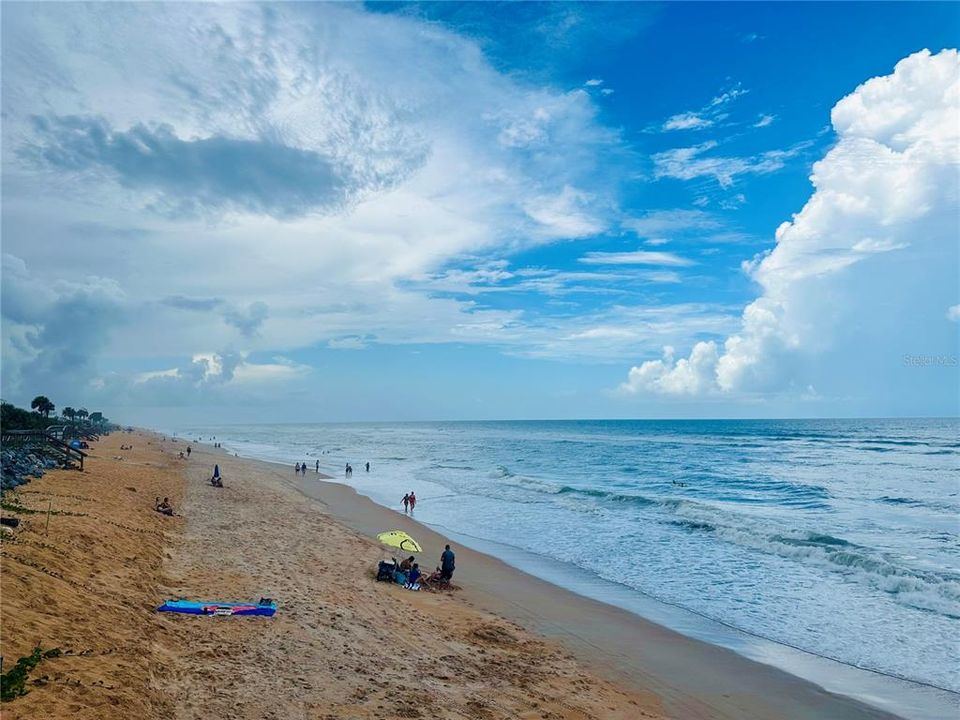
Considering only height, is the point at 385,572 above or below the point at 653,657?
above

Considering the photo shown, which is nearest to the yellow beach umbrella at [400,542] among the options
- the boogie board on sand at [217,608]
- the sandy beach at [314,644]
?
the sandy beach at [314,644]

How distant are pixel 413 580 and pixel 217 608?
22.0ft

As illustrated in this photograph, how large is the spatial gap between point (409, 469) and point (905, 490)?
148 feet

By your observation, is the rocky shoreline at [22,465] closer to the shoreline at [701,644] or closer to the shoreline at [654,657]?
the shoreline at [654,657]

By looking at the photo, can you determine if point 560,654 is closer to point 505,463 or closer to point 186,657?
point 186,657

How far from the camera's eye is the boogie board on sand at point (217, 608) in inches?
469

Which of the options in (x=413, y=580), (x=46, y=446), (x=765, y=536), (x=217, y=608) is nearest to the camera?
(x=217, y=608)

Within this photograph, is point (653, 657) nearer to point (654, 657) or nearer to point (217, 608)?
point (654, 657)

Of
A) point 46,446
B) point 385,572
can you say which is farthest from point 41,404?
point 385,572

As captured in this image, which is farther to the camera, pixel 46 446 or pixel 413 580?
pixel 46 446

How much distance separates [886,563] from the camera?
20859mm

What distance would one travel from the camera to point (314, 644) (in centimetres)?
1150

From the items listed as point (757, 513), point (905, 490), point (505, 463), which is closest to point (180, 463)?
point (505, 463)

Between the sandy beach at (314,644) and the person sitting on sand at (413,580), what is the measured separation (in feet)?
1.29
